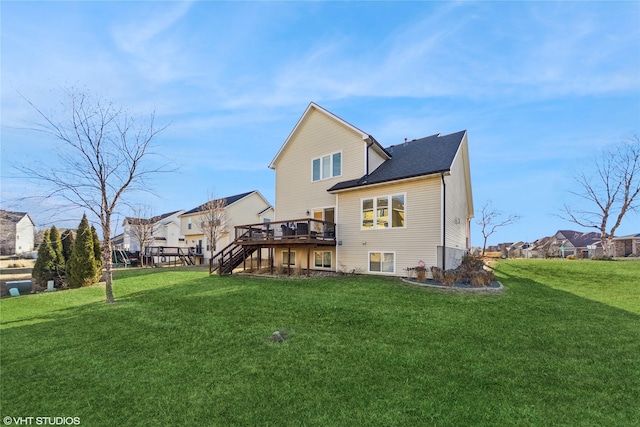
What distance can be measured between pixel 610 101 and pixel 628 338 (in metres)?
16.3

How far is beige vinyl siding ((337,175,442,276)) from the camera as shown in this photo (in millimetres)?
12094

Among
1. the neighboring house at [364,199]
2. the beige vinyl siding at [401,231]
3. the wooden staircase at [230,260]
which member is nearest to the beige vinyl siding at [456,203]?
the neighboring house at [364,199]

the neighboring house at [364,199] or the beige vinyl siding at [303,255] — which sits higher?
the neighboring house at [364,199]

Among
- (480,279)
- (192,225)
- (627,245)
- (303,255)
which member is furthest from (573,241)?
(192,225)

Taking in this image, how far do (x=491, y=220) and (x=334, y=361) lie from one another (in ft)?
114

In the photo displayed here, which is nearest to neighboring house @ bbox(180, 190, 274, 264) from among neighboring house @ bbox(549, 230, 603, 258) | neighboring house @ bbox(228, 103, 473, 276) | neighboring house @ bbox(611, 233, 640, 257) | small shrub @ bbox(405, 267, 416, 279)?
neighboring house @ bbox(228, 103, 473, 276)

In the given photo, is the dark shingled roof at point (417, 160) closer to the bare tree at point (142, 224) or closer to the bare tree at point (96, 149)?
the bare tree at point (96, 149)

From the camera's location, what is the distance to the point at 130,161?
10.6 m

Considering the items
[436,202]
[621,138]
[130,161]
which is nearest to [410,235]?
[436,202]

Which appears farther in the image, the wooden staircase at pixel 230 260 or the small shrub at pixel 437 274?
the wooden staircase at pixel 230 260

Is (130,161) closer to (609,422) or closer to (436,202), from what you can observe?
(436,202)

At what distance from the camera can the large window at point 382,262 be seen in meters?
13.2

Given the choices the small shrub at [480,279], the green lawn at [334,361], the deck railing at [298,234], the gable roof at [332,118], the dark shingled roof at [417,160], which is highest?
the gable roof at [332,118]

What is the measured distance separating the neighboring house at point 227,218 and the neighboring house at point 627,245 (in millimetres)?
41447
